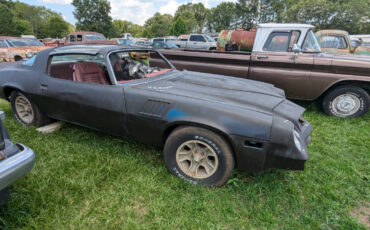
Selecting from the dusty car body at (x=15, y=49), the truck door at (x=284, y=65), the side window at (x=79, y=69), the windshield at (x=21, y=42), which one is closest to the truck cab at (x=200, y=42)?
the windshield at (x=21, y=42)

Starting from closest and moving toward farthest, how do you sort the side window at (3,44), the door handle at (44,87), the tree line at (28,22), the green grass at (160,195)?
1. the green grass at (160,195)
2. the door handle at (44,87)
3. the side window at (3,44)
4. the tree line at (28,22)

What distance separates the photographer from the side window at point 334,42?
23.7 feet

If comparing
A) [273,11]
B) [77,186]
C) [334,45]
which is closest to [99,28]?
[273,11]

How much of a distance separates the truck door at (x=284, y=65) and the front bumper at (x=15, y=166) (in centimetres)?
407

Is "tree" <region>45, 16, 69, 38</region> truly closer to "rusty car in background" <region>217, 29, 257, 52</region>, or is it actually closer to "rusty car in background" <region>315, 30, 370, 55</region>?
"rusty car in background" <region>217, 29, 257, 52</region>

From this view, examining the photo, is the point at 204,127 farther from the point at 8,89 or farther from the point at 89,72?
the point at 8,89

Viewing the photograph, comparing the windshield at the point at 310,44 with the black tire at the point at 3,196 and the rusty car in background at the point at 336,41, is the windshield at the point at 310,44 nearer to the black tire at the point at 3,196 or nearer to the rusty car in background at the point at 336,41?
the rusty car in background at the point at 336,41

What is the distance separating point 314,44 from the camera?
15.0 feet

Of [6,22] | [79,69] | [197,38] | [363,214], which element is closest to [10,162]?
[79,69]

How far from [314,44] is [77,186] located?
17.0ft

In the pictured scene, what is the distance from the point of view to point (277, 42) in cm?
459

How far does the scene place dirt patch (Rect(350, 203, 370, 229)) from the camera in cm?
194

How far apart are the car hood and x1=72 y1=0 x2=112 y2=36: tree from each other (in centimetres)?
4634

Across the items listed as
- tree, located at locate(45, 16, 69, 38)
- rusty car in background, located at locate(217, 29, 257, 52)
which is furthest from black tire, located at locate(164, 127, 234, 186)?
tree, located at locate(45, 16, 69, 38)
